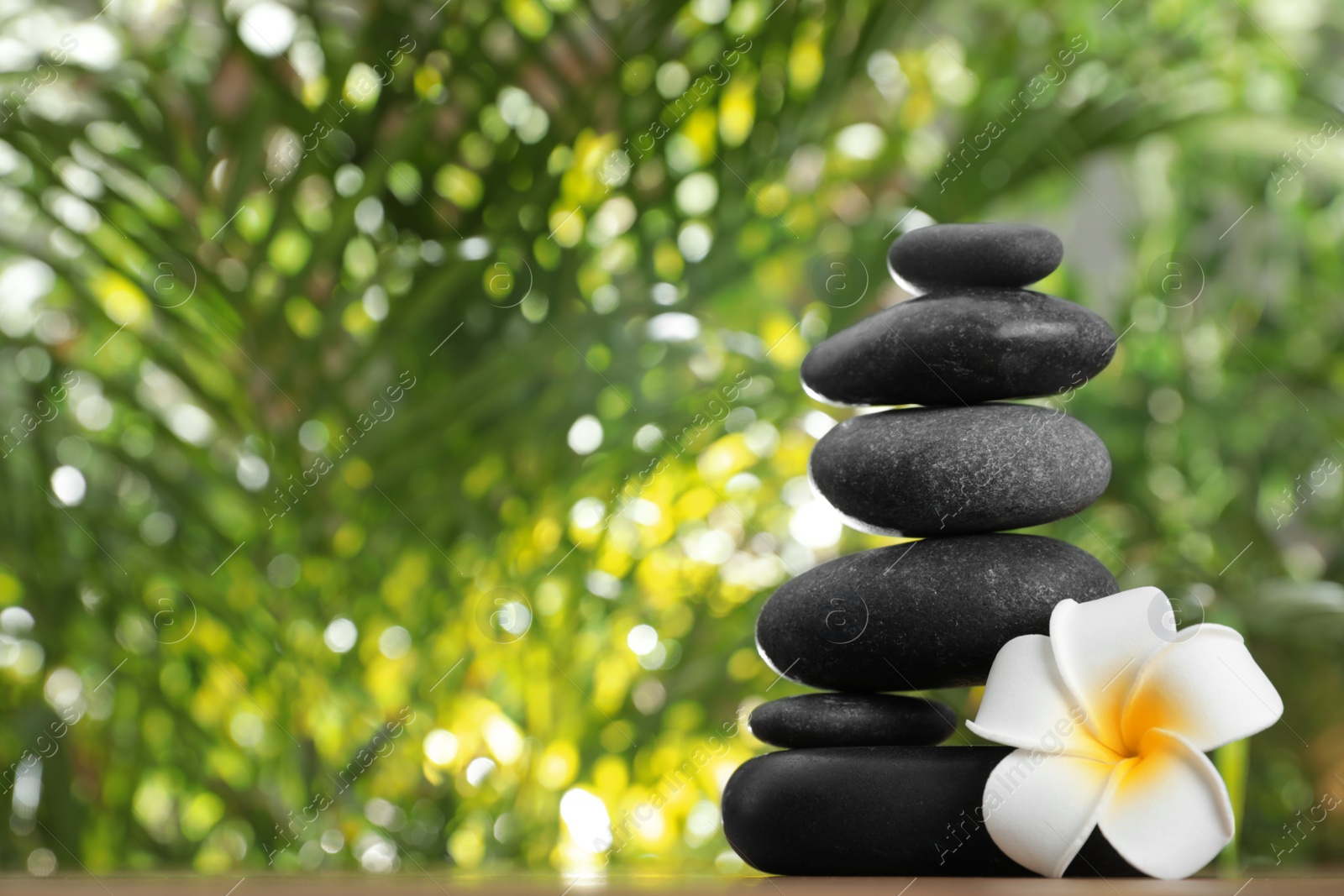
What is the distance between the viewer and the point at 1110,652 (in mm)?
541

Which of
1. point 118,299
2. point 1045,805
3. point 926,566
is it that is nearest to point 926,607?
point 926,566

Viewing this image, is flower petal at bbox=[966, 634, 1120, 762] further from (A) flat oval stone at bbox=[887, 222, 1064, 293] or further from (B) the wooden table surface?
(A) flat oval stone at bbox=[887, 222, 1064, 293]

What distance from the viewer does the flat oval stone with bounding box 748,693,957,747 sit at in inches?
25.0

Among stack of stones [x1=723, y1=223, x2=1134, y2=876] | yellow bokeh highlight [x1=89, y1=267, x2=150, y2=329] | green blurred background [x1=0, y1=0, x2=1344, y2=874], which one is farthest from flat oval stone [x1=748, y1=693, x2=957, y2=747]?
yellow bokeh highlight [x1=89, y1=267, x2=150, y2=329]

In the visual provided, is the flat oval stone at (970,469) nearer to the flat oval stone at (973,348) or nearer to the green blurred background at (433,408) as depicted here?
the flat oval stone at (973,348)

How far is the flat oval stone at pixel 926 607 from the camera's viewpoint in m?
0.60

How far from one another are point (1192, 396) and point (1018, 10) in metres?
0.71

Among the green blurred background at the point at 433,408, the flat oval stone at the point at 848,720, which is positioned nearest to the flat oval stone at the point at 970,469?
the flat oval stone at the point at 848,720

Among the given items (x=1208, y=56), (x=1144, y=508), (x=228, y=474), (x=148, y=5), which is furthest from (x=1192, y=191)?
(x=148, y=5)

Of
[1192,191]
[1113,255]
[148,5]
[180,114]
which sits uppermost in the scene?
[148,5]

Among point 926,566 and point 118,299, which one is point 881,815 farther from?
point 118,299

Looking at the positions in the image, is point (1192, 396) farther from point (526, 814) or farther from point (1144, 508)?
point (526, 814)

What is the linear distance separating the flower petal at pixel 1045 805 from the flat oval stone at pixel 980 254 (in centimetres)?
29

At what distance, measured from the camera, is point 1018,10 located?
181 centimetres
